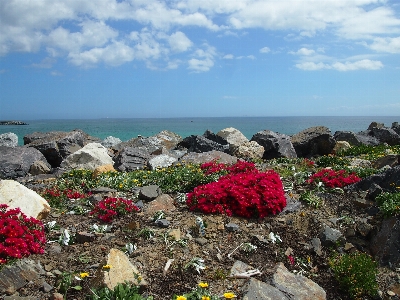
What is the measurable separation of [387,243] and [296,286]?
96.0 inches

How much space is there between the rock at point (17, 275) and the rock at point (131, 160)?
9410 mm

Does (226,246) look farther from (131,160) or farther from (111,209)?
(131,160)

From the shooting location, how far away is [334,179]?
1014 centimetres

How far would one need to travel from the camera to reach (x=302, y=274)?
6957mm

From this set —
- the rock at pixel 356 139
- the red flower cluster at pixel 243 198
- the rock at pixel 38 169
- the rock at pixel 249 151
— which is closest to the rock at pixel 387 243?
the red flower cluster at pixel 243 198

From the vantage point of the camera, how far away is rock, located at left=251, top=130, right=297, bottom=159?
1925 centimetres

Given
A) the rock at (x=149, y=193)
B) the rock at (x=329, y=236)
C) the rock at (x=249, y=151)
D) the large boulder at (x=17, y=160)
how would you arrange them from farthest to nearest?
the rock at (x=249, y=151), the large boulder at (x=17, y=160), the rock at (x=149, y=193), the rock at (x=329, y=236)

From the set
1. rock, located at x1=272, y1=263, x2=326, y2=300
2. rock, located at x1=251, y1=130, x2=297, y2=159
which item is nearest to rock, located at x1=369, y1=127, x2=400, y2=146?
rock, located at x1=251, y1=130, x2=297, y2=159

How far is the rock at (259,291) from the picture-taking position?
5656 mm

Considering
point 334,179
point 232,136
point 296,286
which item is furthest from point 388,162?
point 232,136

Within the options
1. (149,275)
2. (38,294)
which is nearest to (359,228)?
(149,275)

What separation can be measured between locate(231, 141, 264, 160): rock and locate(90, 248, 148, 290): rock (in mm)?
13046

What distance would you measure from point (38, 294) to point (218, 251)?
3026mm

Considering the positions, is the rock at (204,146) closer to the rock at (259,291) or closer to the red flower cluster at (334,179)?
the red flower cluster at (334,179)
